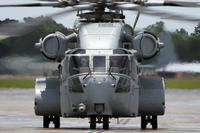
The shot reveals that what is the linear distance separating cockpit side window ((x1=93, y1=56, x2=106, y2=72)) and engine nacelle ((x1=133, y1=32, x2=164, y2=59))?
196 centimetres

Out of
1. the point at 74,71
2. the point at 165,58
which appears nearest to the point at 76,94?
the point at 74,71

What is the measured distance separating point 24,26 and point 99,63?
121 inches

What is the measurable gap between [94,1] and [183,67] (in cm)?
1358

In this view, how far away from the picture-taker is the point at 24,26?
28.3 metres

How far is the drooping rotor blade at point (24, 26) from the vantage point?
27.1 metres

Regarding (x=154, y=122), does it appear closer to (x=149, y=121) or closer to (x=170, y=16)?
(x=149, y=121)

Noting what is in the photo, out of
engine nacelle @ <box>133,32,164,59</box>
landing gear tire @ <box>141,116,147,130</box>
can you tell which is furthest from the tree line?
landing gear tire @ <box>141,116,147,130</box>

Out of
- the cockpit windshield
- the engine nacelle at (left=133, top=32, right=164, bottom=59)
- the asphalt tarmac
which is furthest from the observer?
the engine nacelle at (left=133, top=32, right=164, bottom=59)

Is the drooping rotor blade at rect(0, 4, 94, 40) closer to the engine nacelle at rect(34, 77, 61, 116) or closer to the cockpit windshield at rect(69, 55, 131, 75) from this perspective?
the cockpit windshield at rect(69, 55, 131, 75)

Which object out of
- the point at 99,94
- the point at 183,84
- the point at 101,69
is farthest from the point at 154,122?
the point at 183,84

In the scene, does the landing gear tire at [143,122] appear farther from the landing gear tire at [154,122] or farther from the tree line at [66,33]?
the tree line at [66,33]

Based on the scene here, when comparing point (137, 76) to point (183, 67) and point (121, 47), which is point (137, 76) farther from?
point (183, 67)

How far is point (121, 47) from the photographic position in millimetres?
31438

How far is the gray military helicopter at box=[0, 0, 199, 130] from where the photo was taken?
2962 centimetres
